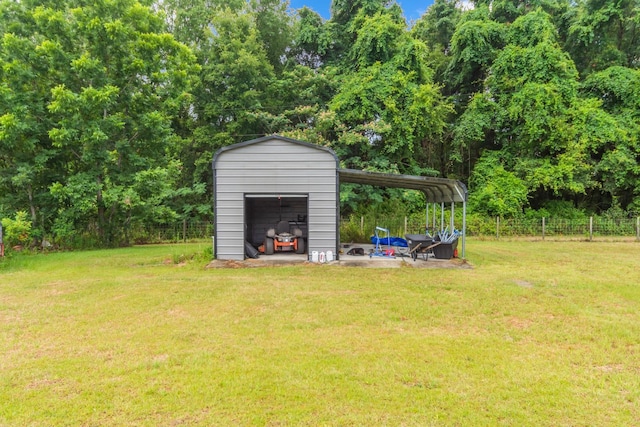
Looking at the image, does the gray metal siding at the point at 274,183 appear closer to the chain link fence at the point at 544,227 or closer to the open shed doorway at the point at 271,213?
the open shed doorway at the point at 271,213

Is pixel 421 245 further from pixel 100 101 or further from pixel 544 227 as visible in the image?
pixel 100 101

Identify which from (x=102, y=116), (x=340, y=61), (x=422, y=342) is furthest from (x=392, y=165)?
(x=422, y=342)

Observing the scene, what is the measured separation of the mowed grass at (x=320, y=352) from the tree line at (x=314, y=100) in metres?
6.62

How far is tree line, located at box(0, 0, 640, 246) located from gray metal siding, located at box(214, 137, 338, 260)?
454cm

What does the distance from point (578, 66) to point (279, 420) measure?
22.6 meters

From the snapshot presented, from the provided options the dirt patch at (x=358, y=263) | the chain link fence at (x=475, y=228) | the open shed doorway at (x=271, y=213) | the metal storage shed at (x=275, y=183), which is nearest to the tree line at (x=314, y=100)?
the chain link fence at (x=475, y=228)

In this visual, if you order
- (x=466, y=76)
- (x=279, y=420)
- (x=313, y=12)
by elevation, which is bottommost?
(x=279, y=420)

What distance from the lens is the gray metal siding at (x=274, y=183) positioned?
27.7 feet

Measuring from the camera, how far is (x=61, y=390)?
2.59 m

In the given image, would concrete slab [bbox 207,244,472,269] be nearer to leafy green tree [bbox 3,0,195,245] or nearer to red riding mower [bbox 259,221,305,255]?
red riding mower [bbox 259,221,305,255]

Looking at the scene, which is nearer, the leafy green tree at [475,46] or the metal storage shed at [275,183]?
the metal storage shed at [275,183]

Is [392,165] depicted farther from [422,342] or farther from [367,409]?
[367,409]

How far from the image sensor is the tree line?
36.3 feet

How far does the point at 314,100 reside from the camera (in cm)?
1697
